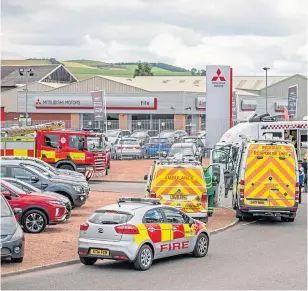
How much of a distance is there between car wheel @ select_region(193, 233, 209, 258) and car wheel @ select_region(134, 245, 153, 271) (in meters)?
1.90

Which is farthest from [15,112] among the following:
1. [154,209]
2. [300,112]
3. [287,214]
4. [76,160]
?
[154,209]

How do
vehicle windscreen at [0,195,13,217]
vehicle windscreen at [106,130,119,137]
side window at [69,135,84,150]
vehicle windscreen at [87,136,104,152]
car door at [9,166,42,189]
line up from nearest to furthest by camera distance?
vehicle windscreen at [0,195,13,217] < car door at [9,166,42,189] < side window at [69,135,84,150] < vehicle windscreen at [87,136,104,152] < vehicle windscreen at [106,130,119,137]

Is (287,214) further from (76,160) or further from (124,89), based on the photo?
(124,89)

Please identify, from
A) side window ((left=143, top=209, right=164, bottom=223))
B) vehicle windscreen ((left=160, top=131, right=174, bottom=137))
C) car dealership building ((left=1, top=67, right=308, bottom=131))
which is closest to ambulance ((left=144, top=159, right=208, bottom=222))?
side window ((left=143, top=209, right=164, bottom=223))

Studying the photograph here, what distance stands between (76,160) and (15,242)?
23.8 metres

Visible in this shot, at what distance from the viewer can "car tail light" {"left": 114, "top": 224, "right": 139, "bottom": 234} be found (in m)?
16.6

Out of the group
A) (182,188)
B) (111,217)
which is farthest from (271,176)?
(111,217)

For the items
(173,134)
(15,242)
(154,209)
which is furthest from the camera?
(173,134)

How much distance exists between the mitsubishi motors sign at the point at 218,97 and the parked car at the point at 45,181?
17.9 metres

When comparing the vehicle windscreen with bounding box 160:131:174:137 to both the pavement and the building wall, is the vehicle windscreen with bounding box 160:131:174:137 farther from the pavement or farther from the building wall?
the pavement

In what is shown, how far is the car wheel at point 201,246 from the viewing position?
1876cm

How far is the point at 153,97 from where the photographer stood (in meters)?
74.1

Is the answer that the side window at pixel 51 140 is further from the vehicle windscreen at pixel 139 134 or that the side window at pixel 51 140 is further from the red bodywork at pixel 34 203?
the vehicle windscreen at pixel 139 134

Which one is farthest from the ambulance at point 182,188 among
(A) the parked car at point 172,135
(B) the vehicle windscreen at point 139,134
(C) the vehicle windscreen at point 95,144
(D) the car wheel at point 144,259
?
(B) the vehicle windscreen at point 139,134
